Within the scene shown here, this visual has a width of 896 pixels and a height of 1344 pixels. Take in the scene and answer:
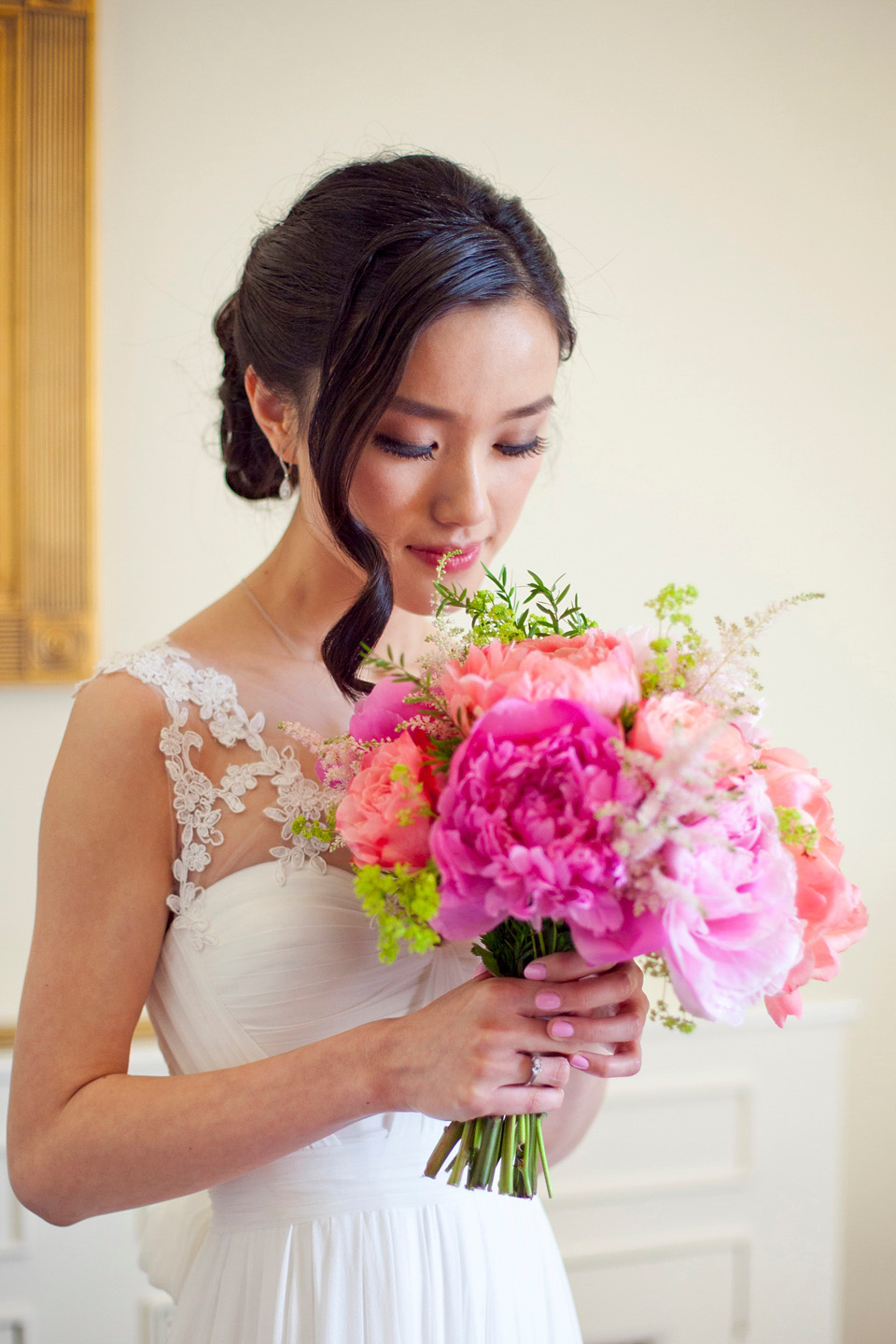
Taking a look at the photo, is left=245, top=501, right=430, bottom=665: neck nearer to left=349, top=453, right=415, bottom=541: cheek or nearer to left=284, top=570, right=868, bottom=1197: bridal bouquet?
left=349, top=453, right=415, bottom=541: cheek

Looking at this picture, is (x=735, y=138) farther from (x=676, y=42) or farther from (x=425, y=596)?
(x=425, y=596)

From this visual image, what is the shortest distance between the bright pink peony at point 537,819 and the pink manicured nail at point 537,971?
9 centimetres

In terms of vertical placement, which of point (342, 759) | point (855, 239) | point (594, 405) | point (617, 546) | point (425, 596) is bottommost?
point (342, 759)

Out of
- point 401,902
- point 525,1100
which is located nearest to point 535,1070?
point 525,1100

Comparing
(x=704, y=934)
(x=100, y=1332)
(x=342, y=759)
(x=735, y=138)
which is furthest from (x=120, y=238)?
(x=100, y=1332)

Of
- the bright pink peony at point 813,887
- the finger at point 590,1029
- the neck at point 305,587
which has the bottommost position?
the finger at point 590,1029

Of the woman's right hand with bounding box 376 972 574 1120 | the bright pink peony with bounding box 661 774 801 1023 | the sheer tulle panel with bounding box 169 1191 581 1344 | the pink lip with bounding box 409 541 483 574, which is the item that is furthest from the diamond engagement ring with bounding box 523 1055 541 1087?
the pink lip with bounding box 409 541 483 574

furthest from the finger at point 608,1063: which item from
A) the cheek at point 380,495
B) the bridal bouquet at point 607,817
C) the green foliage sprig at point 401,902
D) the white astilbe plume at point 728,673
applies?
the cheek at point 380,495

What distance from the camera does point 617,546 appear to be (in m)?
2.26

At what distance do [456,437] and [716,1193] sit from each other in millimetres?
1743

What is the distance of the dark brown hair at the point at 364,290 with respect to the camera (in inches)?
42.4

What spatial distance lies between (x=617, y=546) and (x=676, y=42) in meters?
1.02

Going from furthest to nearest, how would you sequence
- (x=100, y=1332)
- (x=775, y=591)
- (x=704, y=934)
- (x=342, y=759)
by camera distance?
(x=775, y=591)
(x=100, y=1332)
(x=342, y=759)
(x=704, y=934)

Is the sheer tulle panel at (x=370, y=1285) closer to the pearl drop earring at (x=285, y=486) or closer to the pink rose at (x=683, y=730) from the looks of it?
the pink rose at (x=683, y=730)
